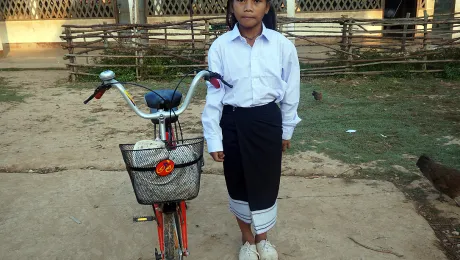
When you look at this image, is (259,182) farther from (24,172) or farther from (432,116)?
(432,116)

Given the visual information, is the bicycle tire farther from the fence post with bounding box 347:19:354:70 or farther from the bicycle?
the fence post with bounding box 347:19:354:70

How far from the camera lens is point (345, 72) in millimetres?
7383

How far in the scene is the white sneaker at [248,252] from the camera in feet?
7.42

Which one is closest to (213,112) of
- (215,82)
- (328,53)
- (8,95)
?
(215,82)

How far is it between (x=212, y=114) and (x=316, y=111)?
3518mm

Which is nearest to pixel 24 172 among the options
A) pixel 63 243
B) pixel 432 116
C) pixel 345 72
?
pixel 63 243

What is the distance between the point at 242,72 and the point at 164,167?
2.00 feet

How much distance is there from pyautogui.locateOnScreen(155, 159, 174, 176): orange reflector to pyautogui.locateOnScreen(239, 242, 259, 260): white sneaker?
0.85 m

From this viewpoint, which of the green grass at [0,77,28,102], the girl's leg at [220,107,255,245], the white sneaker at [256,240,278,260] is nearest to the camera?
the girl's leg at [220,107,255,245]

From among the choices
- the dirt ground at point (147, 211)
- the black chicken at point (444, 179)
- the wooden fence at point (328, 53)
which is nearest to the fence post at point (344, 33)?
the wooden fence at point (328, 53)

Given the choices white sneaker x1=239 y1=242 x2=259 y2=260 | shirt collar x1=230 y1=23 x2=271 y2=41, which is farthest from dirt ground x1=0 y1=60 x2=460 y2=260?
shirt collar x1=230 y1=23 x2=271 y2=41

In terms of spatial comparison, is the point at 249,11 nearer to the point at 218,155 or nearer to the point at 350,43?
the point at 218,155

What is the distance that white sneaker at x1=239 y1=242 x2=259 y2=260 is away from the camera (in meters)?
2.26

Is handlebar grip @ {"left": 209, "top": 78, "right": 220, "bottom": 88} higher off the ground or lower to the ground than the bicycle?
higher
